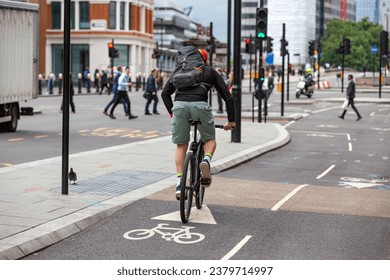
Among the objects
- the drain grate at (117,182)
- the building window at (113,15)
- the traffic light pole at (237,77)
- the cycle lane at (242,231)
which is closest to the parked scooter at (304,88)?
the traffic light pole at (237,77)

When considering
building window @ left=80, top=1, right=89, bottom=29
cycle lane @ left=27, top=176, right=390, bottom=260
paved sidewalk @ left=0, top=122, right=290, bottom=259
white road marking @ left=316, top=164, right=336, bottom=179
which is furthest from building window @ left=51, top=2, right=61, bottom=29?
cycle lane @ left=27, top=176, right=390, bottom=260

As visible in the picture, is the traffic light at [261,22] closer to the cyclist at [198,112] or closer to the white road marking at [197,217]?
the white road marking at [197,217]

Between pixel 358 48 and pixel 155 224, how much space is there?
152583mm

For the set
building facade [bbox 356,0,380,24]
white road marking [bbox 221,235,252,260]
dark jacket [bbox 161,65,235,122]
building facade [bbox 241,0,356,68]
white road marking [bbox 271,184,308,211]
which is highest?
building facade [bbox 356,0,380,24]

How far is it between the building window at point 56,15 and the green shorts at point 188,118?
83.9 meters

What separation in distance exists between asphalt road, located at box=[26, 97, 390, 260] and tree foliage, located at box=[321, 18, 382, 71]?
14427 cm

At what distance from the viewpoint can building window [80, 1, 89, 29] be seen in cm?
9112

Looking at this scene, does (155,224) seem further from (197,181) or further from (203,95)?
(203,95)

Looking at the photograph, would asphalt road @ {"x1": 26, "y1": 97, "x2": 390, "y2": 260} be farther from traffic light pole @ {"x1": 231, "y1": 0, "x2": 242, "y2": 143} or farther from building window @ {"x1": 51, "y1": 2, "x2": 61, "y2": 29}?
building window @ {"x1": 51, "y1": 2, "x2": 61, "y2": 29}

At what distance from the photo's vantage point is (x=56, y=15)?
91688mm

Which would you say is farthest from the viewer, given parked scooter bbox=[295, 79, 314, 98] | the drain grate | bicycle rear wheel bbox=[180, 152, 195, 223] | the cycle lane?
parked scooter bbox=[295, 79, 314, 98]

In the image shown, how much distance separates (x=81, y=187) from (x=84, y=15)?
8193cm

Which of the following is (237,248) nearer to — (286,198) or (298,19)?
(286,198)
